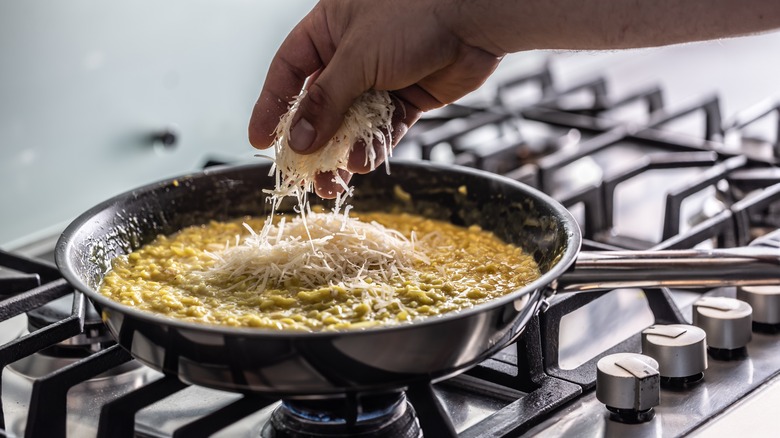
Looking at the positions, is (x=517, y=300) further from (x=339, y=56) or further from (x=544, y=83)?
(x=544, y=83)

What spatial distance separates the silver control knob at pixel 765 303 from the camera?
125cm

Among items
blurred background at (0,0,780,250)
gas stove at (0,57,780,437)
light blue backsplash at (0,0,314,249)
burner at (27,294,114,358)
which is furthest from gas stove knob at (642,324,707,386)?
light blue backsplash at (0,0,314,249)

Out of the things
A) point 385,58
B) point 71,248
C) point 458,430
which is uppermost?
point 385,58

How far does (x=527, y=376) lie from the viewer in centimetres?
114

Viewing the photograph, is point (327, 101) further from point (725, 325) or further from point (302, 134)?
point (725, 325)

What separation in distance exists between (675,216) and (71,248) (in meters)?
0.87

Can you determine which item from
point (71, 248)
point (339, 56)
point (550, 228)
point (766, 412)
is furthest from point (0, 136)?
point (766, 412)

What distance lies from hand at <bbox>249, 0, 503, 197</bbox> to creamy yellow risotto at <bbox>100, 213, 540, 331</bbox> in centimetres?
13

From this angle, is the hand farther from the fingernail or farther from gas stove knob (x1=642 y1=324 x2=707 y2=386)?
gas stove knob (x1=642 y1=324 x2=707 y2=386)

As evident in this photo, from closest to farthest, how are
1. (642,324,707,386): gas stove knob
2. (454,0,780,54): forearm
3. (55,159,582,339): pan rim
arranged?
(55,159,582,339): pan rim, (454,0,780,54): forearm, (642,324,707,386): gas stove knob

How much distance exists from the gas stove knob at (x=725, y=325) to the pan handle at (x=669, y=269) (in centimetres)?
11

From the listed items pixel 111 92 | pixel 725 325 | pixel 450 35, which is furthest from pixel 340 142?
pixel 111 92

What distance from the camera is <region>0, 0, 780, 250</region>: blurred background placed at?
160 cm

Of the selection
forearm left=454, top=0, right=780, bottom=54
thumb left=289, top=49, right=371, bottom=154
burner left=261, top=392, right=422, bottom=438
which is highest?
forearm left=454, top=0, right=780, bottom=54
